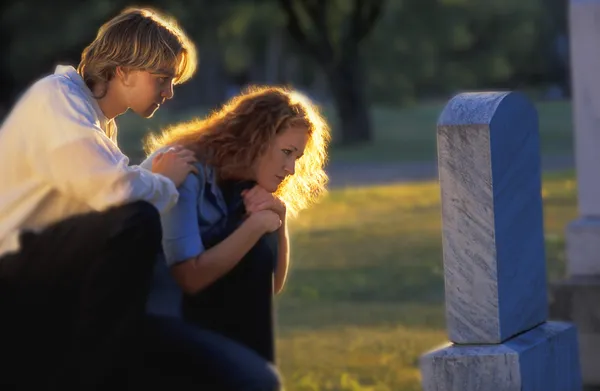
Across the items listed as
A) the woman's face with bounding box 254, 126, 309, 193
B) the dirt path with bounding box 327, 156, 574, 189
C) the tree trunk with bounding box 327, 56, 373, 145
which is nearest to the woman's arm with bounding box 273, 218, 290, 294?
the woman's face with bounding box 254, 126, 309, 193

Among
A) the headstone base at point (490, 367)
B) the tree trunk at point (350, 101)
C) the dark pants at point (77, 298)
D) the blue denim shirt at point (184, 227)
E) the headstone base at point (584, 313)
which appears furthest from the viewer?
the tree trunk at point (350, 101)

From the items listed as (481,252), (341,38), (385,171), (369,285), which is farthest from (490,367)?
(341,38)

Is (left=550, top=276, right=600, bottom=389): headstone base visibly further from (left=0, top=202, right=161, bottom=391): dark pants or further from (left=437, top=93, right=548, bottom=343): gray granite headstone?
(left=0, top=202, right=161, bottom=391): dark pants

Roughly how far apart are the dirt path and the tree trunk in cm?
795

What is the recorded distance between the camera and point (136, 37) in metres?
4.02

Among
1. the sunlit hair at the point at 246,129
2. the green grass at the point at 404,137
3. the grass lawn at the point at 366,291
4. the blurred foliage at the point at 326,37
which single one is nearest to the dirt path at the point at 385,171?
the green grass at the point at 404,137

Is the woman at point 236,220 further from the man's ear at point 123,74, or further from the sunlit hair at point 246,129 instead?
the man's ear at point 123,74

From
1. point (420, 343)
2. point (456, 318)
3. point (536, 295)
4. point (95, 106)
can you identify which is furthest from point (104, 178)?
point (420, 343)

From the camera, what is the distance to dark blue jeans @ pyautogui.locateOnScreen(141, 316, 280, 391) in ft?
12.6

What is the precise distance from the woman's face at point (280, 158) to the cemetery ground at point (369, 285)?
3506 mm

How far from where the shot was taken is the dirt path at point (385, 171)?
24.9 meters

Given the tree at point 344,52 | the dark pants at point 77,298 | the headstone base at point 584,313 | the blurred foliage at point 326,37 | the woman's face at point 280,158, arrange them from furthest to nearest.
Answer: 1. the blurred foliage at point 326,37
2. the tree at point 344,52
3. the headstone base at point 584,313
4. the woman's face at point 280,158
5. the dark pants at point 77,298

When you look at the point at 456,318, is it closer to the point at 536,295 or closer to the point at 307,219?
the point at 536,295

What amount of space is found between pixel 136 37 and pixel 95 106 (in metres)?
0.25
